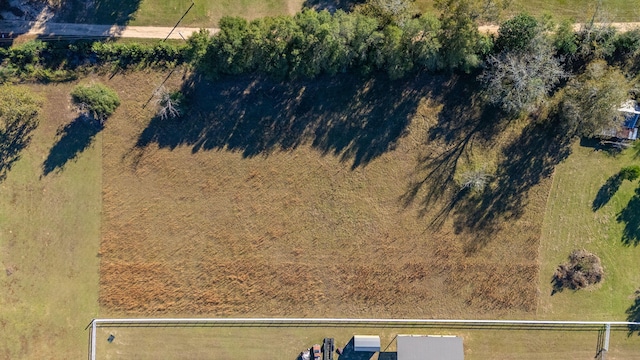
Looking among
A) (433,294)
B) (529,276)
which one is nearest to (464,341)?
(433,294)

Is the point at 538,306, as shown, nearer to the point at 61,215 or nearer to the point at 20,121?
the point at 61,215

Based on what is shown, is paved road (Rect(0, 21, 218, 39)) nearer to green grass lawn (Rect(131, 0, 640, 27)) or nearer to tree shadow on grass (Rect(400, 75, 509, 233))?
green grass lawn (Rect(131, 0, 640, 27))

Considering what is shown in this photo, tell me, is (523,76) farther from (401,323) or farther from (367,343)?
(367,343)

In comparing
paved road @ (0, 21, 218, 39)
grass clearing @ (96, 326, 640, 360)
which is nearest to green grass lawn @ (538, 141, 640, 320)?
grass clearing @ (96, 326, 640, 360)

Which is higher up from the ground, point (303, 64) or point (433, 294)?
point (303, 64)

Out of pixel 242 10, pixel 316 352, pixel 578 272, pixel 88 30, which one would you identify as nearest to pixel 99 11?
pixel 88 30
